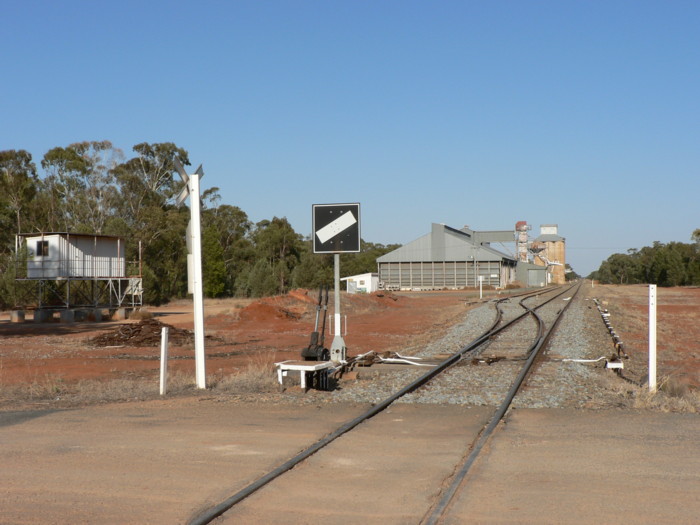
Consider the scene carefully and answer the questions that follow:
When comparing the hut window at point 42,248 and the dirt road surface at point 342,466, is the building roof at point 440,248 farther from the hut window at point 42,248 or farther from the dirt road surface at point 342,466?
the dirt road surface at point 342,466

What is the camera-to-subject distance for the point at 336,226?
1180 cm

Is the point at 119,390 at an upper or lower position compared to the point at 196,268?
lower

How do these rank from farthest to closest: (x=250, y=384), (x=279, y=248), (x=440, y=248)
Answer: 1. (x=440, y=248)
2. (x=279, y=248)
3. (x=250, y=384)

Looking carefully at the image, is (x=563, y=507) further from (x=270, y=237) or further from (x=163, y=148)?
(x=270, y=237)

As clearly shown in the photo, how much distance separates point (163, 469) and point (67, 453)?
48.1 inches

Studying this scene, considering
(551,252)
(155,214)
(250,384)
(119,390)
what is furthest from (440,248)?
(551,252)

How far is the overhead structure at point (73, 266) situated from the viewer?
128ft

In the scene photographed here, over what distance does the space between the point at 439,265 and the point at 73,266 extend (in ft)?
190

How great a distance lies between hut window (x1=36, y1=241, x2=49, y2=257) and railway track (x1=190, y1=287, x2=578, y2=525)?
2465cm

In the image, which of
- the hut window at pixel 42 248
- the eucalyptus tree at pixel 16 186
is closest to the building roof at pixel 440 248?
the eucalyptus tree at pixel 16 186

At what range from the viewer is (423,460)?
6742mm

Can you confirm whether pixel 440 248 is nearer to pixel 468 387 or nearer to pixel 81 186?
pixel 81 186

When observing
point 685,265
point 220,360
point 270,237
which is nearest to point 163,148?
point 270,237

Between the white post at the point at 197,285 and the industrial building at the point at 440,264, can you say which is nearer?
the white post at the point at 197,285
